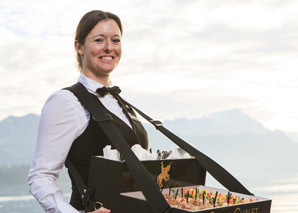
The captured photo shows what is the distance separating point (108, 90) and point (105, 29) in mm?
387

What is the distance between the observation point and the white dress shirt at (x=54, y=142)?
224 centimetres

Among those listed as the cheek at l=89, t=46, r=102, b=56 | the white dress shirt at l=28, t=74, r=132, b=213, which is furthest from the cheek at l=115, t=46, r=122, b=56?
the white dress shirt at l=28, t=74, r=132, b=213

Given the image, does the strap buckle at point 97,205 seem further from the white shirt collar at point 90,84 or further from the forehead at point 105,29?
the forehead at point 105,29

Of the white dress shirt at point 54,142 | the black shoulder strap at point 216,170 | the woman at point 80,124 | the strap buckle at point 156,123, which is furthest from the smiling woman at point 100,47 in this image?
the black shoulder strap at point 216,170

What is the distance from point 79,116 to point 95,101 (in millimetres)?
126

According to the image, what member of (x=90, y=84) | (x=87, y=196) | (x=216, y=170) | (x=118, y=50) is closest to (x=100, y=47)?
(x=118, y=50)

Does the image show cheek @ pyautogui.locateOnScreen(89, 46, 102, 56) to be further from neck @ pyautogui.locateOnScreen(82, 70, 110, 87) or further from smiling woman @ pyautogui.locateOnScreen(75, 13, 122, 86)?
neck @ pyautogui.locateOnScreen(82, 70, 110, 87)

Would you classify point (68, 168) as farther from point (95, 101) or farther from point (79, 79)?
point (79, 79)

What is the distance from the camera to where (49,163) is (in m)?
2.30

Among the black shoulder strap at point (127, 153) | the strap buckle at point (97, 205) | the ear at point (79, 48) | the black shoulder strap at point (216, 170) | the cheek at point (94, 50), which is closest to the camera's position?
the black shoulder strap at point (127, 153)

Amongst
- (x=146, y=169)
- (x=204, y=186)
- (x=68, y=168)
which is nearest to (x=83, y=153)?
(x=68, y=168)

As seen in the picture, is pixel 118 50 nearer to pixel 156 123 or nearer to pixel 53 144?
pixel 156 123

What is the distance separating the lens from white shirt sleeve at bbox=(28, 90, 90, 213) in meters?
2.24

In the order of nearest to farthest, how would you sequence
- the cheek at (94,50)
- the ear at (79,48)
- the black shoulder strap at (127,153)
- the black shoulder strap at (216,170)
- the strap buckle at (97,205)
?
the black shoulder strap at (127,153)
the strap buckle at (97,205)
the black shoulder strap at (216,170)
the cheek at (94,50)
the ear at (79,48)
